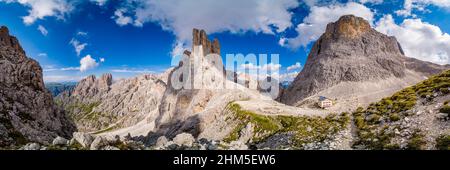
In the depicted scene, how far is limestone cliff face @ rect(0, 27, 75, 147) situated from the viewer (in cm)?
5812

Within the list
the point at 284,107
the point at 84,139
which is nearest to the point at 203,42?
the point at 284,107

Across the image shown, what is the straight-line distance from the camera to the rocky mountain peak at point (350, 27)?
189 metres

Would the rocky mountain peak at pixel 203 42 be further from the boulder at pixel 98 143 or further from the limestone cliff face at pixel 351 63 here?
the boulder at pixel 98 143

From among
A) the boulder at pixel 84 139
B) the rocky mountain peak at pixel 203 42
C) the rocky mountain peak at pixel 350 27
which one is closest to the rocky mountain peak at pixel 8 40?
the boulder at pixel 84 139

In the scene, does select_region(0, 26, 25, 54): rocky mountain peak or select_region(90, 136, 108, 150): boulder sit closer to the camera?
select_region(90, 136, 108, 150): boulder

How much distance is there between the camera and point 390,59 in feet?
569

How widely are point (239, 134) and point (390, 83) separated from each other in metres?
116

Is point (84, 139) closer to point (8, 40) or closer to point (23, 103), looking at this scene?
point (23, 103)

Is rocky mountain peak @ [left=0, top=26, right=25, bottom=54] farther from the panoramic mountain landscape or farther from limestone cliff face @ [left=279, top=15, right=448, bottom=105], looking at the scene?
limestone cliff face @ [left=279, top=15, right=448, bottom=105]

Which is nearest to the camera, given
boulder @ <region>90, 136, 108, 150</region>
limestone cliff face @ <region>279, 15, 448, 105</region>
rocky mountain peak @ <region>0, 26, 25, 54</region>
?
boulder @ <region>90, 136, 108, 150</region>

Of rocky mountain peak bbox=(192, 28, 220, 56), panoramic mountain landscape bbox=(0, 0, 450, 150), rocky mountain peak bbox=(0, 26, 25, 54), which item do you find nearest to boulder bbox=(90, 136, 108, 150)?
panoramic mountain landscape bbox=(0, 0, 450, 150)

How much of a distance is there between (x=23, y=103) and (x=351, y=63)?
503 ft

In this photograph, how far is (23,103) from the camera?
7194 cm
